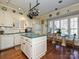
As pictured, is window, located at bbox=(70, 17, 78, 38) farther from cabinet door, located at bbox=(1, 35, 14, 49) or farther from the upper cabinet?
the upper cabinet

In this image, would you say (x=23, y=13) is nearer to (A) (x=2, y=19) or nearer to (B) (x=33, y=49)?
(A) (x=2, y=19)

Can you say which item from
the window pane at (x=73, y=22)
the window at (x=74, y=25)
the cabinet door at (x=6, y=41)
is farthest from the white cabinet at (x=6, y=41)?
the window pane at (x=73, y=22)

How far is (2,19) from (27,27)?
8.18ft

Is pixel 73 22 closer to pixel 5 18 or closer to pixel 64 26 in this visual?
pixel 64 26

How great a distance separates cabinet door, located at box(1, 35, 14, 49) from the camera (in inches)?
167

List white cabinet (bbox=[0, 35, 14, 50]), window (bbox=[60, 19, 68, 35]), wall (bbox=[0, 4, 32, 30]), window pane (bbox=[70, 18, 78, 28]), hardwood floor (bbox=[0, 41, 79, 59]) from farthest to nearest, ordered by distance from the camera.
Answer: window (bbox=[60, 19, 68, 35]) → window pane (bbox=[70, 18, 78, 28]) → wall (bbox=[0, 4, 32, 30]) → white cabinet (bbox=[0, 35, 14, 50]) → hardwood floor (bbox=[0, 41, 79, 59])

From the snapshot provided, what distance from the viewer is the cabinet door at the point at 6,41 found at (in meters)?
4.24

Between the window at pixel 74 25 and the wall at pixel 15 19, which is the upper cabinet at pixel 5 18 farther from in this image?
the window at pixel 74 25

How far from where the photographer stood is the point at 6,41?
14.5 feet

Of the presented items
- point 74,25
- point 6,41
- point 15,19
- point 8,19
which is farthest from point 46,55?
point 15,19

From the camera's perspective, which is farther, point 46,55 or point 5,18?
point 5,18

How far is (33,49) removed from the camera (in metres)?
2.69

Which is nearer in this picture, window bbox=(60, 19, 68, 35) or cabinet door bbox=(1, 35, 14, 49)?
cabinet door bbox=(1, 35, 14, 49)

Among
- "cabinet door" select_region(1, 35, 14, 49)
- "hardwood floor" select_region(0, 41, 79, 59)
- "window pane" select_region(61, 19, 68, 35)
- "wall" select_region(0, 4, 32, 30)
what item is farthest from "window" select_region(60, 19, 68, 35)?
"cabinet door" select_region(1, 35, 14, 49)
